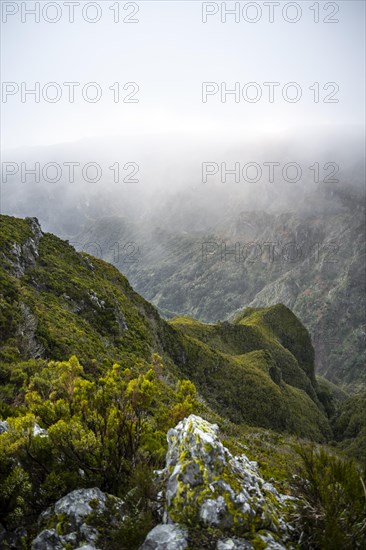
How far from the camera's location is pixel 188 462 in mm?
8047

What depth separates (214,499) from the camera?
24.1 feet

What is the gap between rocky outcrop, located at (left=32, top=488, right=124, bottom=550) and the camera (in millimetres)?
7262

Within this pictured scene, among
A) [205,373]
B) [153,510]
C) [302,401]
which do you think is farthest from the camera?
[302,401]

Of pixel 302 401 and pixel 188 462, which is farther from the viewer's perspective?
pixel 302 401

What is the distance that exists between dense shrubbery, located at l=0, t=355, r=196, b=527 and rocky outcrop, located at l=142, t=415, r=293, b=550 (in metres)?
1.01

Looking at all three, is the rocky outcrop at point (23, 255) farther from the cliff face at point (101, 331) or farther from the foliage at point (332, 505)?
the foliage at point (332, 505)

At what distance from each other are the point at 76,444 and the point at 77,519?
1.51 m

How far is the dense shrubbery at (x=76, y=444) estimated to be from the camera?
8273mm

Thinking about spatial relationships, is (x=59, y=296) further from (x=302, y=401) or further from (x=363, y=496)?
(x=302, y=401)

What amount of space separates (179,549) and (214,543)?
26.4 inches

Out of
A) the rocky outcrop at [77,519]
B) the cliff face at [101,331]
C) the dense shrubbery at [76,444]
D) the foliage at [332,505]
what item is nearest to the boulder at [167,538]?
the rocky outcrop at [77,519]

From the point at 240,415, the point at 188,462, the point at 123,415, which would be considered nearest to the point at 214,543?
the point at 188,462

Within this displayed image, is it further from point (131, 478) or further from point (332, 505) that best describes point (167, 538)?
point (332, 505)

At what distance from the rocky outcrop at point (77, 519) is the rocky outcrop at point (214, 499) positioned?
1213mm
